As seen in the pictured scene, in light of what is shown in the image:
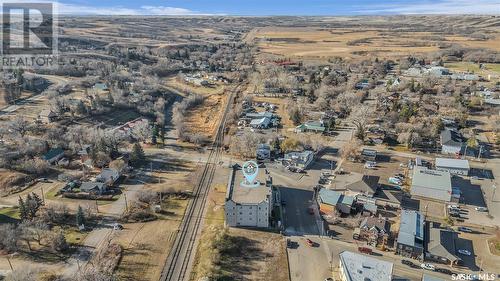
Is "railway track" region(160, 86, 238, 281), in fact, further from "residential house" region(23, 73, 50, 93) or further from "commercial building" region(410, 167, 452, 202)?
"residential house" region(23, 73, 50, 93)

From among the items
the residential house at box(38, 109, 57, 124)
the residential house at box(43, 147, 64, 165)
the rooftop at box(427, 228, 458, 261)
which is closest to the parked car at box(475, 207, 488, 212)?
the rooftop at box(427, 228, 458, 261)

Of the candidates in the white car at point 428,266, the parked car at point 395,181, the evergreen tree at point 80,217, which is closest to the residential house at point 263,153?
the parked car at point 395,181

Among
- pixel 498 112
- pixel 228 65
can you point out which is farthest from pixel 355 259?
pixel 228 65

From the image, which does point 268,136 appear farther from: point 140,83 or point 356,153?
point 140,83

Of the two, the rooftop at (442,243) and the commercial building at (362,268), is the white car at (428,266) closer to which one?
the rooftop at (442,243)

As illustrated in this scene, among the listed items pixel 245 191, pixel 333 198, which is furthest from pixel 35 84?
pixel 333 198
